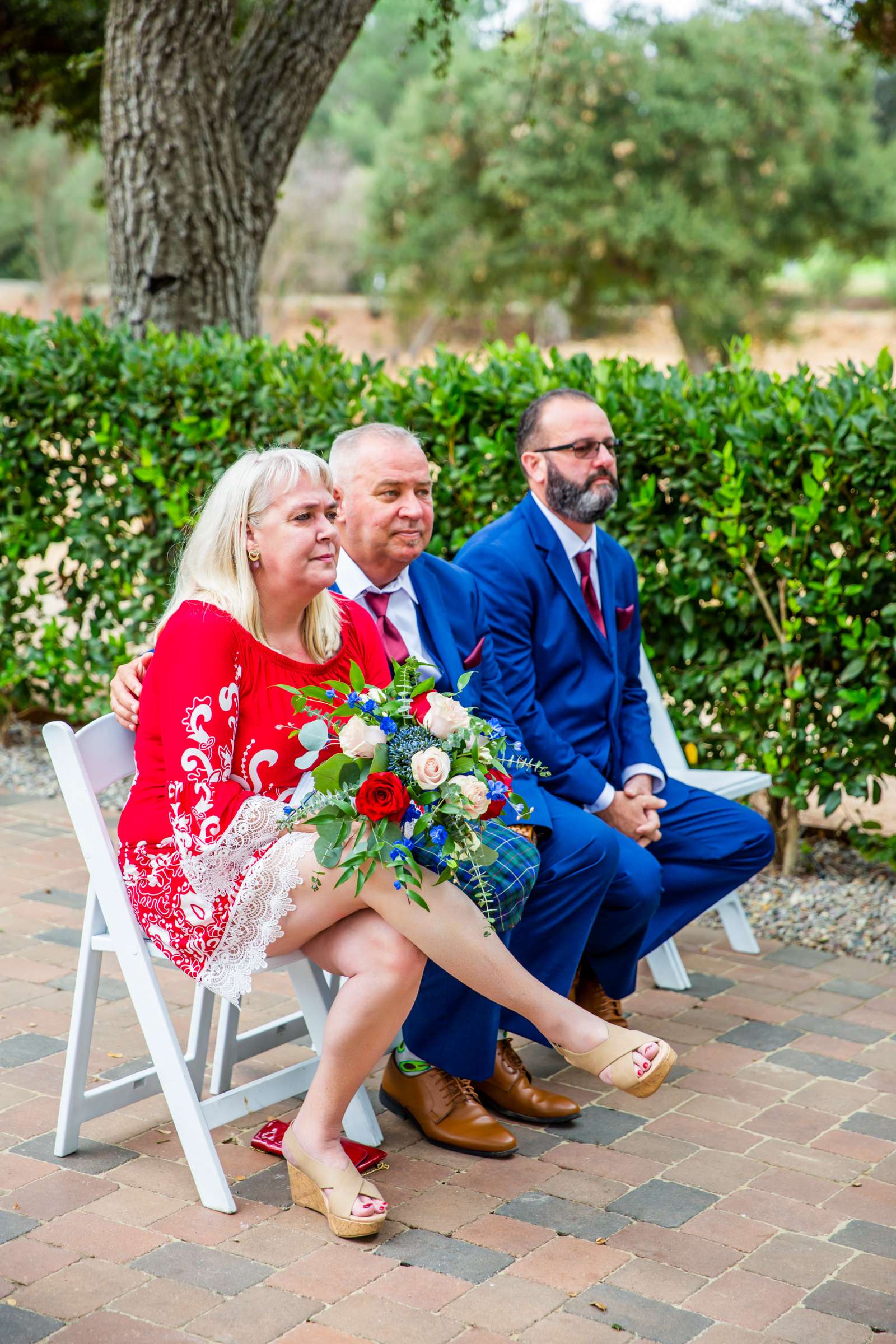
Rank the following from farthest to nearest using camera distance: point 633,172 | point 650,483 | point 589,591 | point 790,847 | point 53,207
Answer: point 53,207
point 633,172
point 790,847
point 650,483
point 589,591

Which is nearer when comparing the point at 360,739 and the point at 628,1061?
the point at 360,739

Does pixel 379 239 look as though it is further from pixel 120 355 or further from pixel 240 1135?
pixel 240 1135

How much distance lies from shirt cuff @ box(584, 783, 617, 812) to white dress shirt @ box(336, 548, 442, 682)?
2.14 feet

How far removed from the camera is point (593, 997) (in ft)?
12.8

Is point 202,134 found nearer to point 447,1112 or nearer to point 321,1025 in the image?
point 321,1025

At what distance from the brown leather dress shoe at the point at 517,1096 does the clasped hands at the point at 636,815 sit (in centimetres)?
75

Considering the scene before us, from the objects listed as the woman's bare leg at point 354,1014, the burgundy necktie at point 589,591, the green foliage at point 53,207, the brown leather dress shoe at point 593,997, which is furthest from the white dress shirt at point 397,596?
the green foliage at point 53,207

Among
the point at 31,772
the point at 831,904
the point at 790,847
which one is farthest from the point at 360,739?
the point at 31,772

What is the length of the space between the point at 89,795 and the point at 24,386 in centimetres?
405

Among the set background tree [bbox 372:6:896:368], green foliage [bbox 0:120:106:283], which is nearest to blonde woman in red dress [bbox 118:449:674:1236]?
background tree [bbox 372:6:896:368]

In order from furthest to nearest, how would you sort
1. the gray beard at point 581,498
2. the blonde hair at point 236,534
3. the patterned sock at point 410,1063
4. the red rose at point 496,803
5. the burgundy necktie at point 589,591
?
1. the burgundy necktie at point 589,591
2. the gray beard at point 581,498
3. the patterned sock at point 410,1063
4. the blonde hair at point 236,534
5. the red rose at point 496,803

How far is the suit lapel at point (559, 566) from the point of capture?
406 centimetres

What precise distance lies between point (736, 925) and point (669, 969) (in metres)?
0.45

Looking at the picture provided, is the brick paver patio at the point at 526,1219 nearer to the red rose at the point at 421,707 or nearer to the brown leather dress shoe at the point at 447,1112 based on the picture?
the brown leather dress shoe at the point at 447,1112
